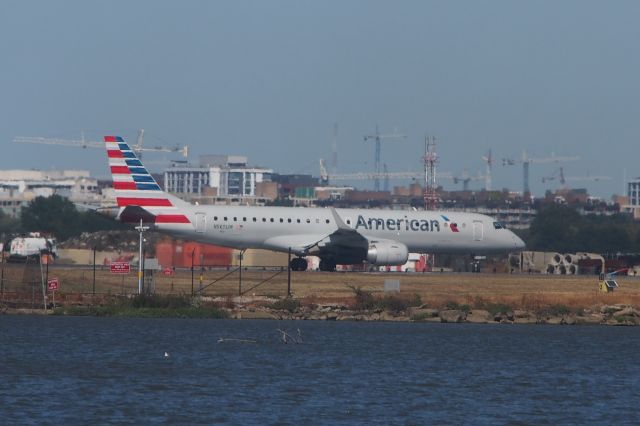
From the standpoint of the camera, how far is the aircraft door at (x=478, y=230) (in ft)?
314

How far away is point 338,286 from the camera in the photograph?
255 feet

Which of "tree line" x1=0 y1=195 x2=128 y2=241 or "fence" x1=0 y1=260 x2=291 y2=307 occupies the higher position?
"tree line" x1=0 y1=195 x2=128 y2=241

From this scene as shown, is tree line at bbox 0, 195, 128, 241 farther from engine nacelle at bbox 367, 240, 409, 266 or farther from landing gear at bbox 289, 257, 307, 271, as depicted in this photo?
engine nacelle at bbox 367, 240, 409, 266

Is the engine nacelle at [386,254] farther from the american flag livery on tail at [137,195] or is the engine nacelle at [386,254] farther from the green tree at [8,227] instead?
the green tree at [8,227]

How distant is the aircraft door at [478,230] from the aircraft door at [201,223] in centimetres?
1892

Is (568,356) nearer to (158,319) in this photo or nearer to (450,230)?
(158,319)

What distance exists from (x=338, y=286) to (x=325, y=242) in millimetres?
11953

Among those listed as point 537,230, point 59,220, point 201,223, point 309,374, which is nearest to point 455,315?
point 201,223

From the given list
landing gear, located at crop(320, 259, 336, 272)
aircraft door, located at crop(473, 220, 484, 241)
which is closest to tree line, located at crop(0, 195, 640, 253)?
aircraft door, located at crop(473, 220, 484, 241)

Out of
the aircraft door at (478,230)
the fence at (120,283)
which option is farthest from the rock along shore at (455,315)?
the aircraft door at (478,230)

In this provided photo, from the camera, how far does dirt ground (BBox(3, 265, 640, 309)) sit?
240ft

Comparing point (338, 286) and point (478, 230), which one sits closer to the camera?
point (338, 286)

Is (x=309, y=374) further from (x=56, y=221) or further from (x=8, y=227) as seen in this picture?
(x=8, y=227)

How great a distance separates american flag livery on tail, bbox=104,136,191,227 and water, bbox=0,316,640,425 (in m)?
20.1
